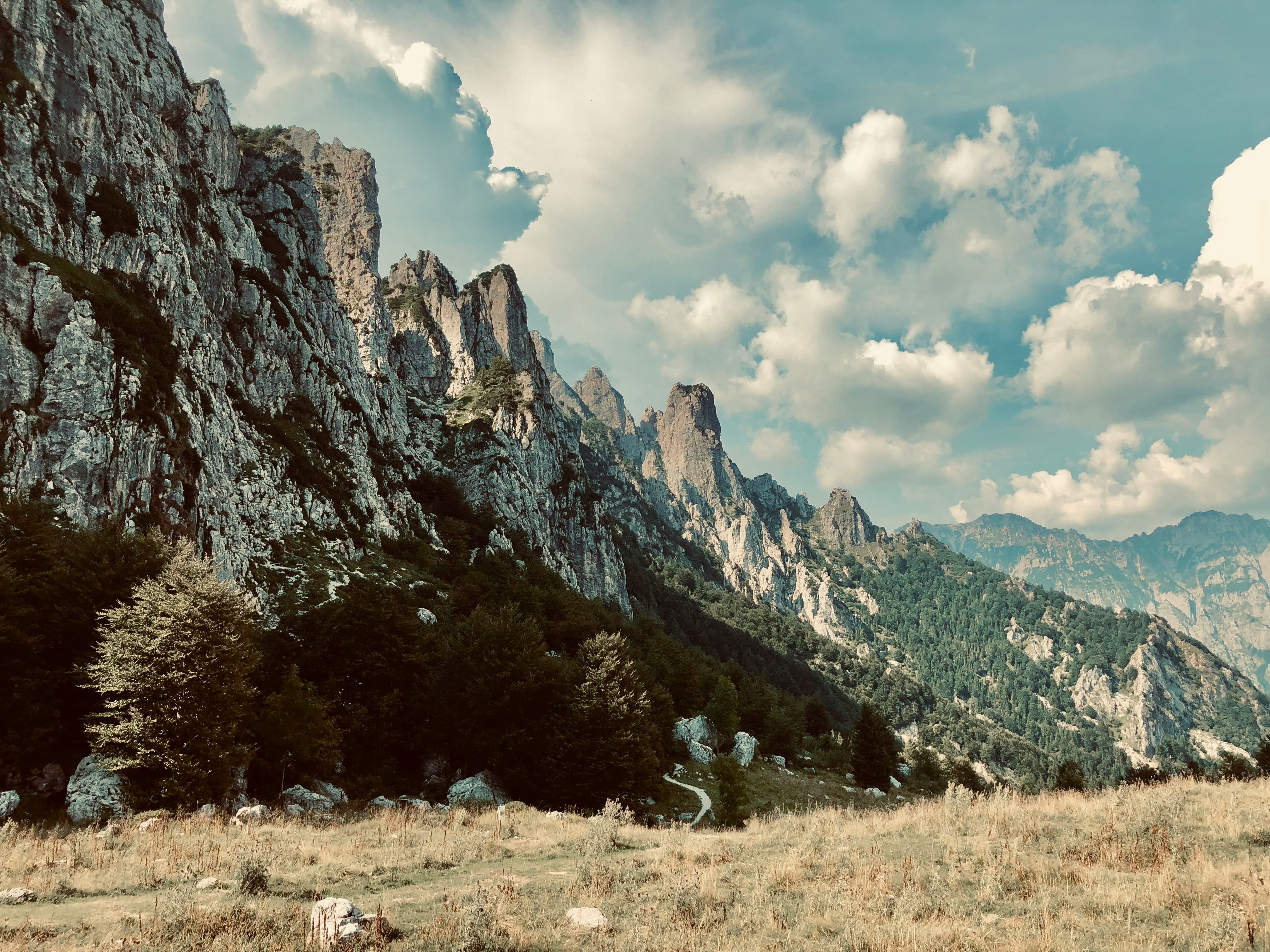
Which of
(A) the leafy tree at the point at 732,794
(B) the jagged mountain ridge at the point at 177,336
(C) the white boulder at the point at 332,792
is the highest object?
(B) the jagged mountain ridge at the point at 177,336

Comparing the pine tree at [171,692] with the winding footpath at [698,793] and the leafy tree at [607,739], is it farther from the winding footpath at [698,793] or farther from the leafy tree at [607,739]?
the winding footpath at [698,793]

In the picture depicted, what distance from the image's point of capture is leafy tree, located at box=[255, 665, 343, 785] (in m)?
27.0

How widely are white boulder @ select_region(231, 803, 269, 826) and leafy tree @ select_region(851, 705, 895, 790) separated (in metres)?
57.5

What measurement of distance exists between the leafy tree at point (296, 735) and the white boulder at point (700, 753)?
39.5 meters

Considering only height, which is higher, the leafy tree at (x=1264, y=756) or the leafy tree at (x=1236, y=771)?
the leafy tree at (x=1236, y=771)

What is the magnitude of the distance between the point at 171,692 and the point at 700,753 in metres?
50.2

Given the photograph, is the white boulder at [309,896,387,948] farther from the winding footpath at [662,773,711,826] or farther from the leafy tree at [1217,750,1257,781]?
the leafy tree at [1217,750,1257,781]

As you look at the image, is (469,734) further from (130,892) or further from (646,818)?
(130,892)

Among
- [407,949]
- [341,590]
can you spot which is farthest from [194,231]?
[407,949]

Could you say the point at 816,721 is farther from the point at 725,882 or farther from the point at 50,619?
the point at 50,619

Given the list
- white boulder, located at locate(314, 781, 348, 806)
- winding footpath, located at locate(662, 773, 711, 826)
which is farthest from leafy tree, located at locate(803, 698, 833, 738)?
white boulder, located at locate(314, 781, 348, 806)

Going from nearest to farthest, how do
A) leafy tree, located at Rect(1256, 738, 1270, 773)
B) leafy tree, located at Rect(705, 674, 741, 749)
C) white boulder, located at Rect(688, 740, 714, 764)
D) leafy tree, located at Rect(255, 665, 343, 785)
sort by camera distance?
leafy tree, located at Rect(255, 665, 343, 785)
leafy tree, located at Rect(1256, 738, 1270, 773)
white boulder, located at Rect(688, 740, 714, 764)
leafy tree, located at Rect(705, 674, 741, 749)

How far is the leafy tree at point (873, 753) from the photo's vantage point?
6334cm

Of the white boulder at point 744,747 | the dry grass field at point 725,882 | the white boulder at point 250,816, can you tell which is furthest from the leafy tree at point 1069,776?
the white boulder at point 250,816
